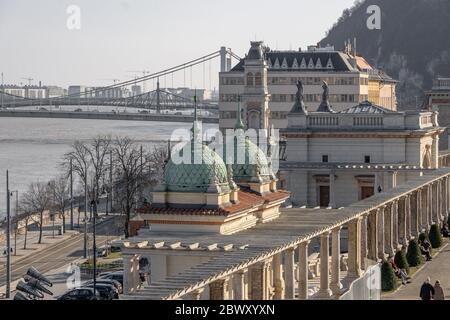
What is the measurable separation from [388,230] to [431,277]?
4.13 metres

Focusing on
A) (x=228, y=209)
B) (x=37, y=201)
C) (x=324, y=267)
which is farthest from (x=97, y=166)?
(x=228, y=209)

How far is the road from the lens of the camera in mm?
34844

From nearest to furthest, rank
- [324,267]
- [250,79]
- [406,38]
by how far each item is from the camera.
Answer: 1. [324,267]
2. [250,79]
3. [406,38]

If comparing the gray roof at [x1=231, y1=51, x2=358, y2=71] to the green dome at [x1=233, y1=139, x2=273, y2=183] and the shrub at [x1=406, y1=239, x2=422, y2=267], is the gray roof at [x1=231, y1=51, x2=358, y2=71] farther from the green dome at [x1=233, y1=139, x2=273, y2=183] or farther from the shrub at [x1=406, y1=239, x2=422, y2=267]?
the green dome at [x1=233, y1=139, x2=273, y2=183]

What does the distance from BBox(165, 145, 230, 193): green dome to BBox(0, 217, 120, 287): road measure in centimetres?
1226

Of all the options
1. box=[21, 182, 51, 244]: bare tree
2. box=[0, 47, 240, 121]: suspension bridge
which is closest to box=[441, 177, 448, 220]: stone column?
box=[21, 182, 51, 244]: bare tree

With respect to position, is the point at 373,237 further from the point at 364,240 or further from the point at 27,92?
the point at 27,92

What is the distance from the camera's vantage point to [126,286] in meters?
20.1

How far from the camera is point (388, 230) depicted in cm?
3044

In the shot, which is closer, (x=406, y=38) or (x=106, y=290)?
(x=106, y=290)

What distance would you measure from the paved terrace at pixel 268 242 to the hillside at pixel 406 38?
10999cm

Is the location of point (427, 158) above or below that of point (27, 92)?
below

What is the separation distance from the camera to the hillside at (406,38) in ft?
468
